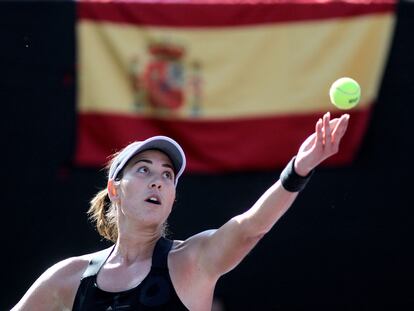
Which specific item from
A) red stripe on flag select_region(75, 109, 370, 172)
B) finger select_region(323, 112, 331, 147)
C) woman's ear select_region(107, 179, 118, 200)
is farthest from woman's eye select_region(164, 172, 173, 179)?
red stripe on flag select_region(75, 109, 370, 172)

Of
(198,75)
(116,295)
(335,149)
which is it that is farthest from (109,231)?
(198,75)

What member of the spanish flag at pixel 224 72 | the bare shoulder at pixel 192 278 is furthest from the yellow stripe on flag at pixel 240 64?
the bare shoulder at pixel 192 278

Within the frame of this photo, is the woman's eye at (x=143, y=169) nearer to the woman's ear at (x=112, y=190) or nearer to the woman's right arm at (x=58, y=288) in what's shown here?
the woman's ear at (x=112, y=190)

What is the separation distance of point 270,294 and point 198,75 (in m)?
1.27

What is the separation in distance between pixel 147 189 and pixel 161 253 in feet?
0.69

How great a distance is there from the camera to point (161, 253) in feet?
9.71

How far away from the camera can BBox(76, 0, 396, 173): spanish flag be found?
497 centimetres

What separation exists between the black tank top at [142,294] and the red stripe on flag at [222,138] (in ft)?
6.79

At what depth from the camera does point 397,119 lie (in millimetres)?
5078

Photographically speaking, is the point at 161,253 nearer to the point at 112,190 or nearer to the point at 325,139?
the point at 112,190

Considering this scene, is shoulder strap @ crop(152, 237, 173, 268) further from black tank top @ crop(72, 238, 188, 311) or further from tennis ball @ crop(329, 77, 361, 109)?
tennis ball @ crop(329, 77, 361, 109)

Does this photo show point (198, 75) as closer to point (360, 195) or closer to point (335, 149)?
point (360, 195)

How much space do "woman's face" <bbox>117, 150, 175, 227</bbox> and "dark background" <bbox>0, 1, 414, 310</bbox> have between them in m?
2.04

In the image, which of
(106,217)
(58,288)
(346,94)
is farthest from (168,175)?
(346,94)
